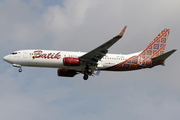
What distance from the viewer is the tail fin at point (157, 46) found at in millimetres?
51375

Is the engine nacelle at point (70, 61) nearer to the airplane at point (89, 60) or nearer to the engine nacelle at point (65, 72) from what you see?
the airplane at point (89, 60)

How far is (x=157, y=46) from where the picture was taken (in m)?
52.8

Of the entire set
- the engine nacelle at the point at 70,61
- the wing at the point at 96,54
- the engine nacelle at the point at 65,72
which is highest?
the wing at the point at 96,54

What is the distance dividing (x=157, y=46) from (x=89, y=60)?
1247cm

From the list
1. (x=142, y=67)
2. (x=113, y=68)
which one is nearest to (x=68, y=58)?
(x=113, y=68)

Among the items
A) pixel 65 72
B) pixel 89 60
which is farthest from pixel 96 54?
pixel 65 72

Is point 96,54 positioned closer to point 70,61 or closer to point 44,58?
point 70,61

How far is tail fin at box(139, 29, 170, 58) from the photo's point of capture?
5138 cm

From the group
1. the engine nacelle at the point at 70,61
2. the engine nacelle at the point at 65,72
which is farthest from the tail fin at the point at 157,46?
the engine nacelle at the point at 65,72

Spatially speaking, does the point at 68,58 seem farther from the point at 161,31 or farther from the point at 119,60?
the point at 161,31

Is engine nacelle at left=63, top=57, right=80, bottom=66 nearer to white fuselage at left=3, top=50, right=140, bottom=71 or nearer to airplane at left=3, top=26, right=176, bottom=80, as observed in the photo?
airplane at left=3, top=26, right=176, bottom=80

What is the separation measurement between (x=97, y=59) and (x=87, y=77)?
16.6 feet

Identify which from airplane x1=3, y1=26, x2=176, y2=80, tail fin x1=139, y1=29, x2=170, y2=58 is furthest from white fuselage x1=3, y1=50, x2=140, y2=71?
tail fin x1=139, y1=29, x2=170, y2=58

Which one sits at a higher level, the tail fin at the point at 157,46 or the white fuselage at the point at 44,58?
the tail fin at the point at 157,46
